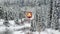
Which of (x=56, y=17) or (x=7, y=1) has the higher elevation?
(x=7, y=1)

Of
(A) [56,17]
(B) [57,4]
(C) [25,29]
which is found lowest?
(C) [25,29]

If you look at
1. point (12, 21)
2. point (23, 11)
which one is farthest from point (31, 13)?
point (12, 21)

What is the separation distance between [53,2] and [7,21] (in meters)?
1.01

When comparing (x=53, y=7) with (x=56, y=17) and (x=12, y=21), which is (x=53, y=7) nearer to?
(x=56, y=17)

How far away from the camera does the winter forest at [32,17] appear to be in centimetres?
380

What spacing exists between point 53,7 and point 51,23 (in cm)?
33

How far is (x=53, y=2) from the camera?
3789 mm

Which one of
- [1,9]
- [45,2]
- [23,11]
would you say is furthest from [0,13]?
[45,2]

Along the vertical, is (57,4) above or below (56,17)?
above

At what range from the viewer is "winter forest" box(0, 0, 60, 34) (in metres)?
3.80

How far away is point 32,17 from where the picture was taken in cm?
381

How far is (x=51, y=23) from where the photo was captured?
3.83 metres

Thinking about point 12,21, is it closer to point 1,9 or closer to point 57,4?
point 1,9

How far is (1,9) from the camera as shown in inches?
150
